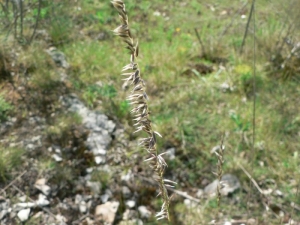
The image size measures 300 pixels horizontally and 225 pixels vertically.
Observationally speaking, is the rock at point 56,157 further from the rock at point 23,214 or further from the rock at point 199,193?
the rock at point 199,193

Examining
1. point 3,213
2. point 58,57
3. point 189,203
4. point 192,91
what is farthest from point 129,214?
point 58,57

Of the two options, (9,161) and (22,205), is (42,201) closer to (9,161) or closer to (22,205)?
(22,205)

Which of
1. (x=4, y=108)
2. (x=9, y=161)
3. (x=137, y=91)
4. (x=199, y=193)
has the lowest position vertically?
(x=199, y=193)

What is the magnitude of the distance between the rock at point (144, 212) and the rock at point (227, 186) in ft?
1.59

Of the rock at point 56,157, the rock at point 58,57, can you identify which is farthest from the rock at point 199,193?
the rock at point 58,57

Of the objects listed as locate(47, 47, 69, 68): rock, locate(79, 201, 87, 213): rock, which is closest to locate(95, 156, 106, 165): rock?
locate(79, 201, 87, 213): rock

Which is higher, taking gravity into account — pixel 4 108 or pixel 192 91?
pixel 4 108

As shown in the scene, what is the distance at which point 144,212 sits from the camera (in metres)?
2.27

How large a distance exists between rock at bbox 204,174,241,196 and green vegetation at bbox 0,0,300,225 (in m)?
0.05

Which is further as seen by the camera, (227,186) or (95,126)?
(95,126)

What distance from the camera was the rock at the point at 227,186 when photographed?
242 centimetres

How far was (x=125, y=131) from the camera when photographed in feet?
9.34

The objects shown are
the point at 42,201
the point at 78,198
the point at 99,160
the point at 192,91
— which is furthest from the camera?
the point at 192,91

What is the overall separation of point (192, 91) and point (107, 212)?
1.63 meters
